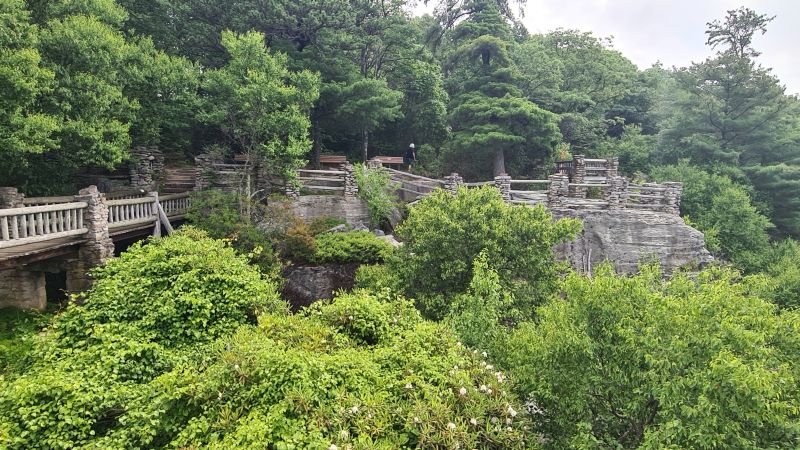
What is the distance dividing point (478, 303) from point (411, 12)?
31.4 meters

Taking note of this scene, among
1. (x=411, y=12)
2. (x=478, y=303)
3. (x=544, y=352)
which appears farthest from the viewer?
(x=411, y=12)

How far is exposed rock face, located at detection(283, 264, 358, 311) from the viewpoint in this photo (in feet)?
52.3

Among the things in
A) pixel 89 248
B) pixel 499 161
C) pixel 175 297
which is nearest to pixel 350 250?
pixel 175 297

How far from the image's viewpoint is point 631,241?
20.5 metres

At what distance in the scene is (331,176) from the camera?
22.4m

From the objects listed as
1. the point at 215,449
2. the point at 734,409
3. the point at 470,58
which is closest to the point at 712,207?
the point at 470,58

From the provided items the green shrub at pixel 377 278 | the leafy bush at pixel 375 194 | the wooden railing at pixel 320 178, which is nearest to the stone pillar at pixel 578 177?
the leafy bush at pixel 375 194

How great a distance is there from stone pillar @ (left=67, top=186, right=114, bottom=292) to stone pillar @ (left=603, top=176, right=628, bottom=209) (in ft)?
66.3

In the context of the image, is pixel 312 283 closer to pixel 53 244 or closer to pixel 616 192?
pixel 53 244

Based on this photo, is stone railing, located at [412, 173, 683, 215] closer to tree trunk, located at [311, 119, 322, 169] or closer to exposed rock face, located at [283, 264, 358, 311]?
exposed rock face, located at [283, 264, 358, 311]

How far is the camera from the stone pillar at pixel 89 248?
12.4m

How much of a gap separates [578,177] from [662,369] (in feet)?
62.6

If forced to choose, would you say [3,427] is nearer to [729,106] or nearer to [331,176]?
[331,176]

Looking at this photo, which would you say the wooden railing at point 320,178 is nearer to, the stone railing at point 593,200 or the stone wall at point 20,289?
the stone railing at point 593,200
